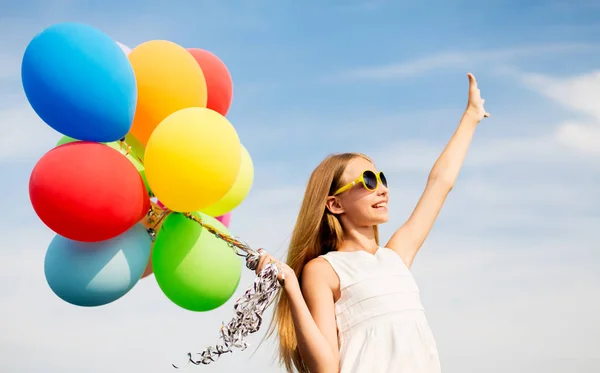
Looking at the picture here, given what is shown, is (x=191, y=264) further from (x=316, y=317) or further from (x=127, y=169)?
(x=316, y=317)

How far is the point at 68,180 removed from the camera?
3479mm

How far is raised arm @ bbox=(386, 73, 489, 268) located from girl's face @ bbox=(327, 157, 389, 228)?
0.92 feet

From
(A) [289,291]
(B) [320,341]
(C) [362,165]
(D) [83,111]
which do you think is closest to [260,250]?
(A) [289,291]

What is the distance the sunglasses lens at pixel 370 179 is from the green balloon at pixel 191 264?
1.07m

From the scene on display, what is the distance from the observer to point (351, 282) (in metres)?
3.14

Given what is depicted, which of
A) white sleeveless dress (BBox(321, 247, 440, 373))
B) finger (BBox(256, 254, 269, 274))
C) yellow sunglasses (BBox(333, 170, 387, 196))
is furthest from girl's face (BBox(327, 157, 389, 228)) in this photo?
finger (BBox(256, 254, 269, 274))

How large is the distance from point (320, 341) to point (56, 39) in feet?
6.74

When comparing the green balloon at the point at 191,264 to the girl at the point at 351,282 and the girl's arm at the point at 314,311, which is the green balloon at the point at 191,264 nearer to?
the girl at the point at 351,282

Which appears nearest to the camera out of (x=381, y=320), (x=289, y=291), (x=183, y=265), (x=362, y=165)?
(x=289, y=291)

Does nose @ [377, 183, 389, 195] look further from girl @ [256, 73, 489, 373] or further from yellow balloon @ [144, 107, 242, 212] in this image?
yellow balloon @ [144, 107, 242, 212]

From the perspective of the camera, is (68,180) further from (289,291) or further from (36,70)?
(289,291)

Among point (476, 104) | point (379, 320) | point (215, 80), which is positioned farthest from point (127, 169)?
point (476, 104)

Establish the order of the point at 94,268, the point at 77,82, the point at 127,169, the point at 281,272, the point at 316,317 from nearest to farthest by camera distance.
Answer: the point at 281,272 → the point at 316,317 → the point at 77,82 → the point at 127,169 → the point at 94,268

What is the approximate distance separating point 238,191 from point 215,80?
727 mm
